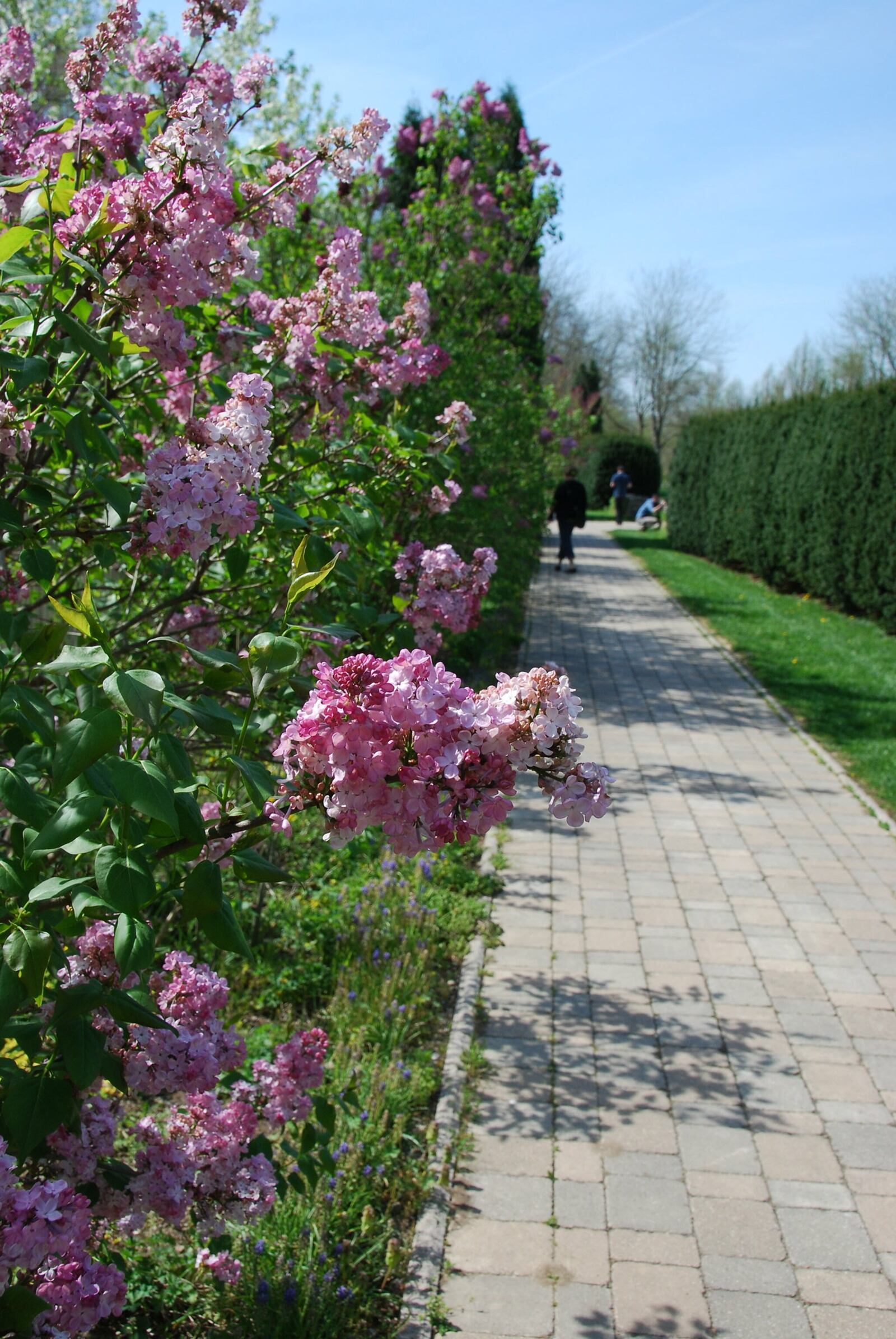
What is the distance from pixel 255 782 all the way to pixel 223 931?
22 cm

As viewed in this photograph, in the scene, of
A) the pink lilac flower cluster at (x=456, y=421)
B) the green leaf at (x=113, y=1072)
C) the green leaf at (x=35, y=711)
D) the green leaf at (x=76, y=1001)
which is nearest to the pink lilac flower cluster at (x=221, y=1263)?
the green leaf at (x=113, y=1072)

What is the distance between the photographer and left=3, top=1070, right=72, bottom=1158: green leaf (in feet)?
5.54

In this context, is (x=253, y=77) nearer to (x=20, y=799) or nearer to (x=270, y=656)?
(x=270, y=656)

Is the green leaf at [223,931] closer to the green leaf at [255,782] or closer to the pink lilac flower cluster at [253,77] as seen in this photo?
the green leaf at [255,782]

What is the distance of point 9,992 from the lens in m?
1.56

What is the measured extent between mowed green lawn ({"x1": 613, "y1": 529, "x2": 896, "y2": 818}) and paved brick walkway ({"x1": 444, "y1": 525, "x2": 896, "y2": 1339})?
1024mm

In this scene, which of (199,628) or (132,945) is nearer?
(132,945)

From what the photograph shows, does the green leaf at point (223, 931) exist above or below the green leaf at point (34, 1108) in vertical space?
above

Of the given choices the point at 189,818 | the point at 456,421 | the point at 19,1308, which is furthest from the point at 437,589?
the point at 19,1308

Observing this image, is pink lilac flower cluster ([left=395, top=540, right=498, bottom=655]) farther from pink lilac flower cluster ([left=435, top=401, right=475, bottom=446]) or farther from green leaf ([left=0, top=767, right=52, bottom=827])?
green leaf ([left=0, top=767, right=52, bottom=827])

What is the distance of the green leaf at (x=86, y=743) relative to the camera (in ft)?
4.70

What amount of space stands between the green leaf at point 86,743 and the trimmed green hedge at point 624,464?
122 feet

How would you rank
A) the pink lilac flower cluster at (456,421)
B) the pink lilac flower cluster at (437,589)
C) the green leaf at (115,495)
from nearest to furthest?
the green leaf at (115,495), the pink lilac flower cluster at (437,589), the pink lilac flower cluster at (456,421)

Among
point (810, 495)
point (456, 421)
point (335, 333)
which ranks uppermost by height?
point (335, 333)
